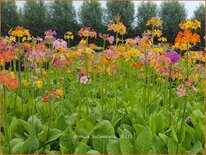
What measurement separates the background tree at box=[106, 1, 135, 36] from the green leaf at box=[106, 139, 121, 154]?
546 inches

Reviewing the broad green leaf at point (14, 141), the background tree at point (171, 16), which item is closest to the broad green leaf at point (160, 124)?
the broad green leaf at point (14, 141)

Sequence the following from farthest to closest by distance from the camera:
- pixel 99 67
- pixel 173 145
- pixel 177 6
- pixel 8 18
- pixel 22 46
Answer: pixel 177 6 → pixel 8 18 → pixel 99 67 → pixel 22 46 → pixel 173 145

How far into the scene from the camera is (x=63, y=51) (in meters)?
4.25

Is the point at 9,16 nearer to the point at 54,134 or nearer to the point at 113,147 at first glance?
the point at 54,134

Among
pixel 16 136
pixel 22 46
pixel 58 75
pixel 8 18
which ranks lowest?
pixel 16 136

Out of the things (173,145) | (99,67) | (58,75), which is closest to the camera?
(173,145)

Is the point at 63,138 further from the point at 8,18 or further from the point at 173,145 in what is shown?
the point at 8,18

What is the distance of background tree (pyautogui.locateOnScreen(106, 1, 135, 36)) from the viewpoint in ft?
54.5

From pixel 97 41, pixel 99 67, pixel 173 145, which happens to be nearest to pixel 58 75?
pixel 99 67

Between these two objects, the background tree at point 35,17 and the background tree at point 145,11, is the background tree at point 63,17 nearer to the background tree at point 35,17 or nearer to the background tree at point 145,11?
the background tree at point 35,17

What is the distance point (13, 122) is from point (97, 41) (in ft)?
42.0

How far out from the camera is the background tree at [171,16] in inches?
666

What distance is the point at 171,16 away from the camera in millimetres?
17188

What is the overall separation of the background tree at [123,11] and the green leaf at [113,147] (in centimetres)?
1386
